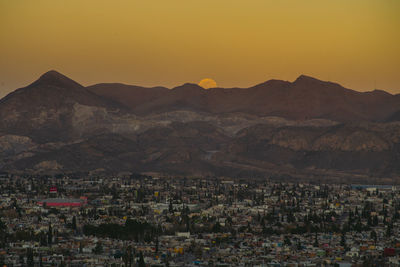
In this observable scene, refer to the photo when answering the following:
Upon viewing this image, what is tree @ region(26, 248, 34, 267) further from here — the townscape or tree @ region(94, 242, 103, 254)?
tree @ region(94, 242, 103, 254)

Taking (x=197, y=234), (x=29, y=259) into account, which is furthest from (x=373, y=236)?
(x=29, y=259)

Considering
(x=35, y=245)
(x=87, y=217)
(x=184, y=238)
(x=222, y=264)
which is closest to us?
(x=222, y=264)

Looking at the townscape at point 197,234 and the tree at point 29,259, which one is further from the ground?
the townscape at point 197,234

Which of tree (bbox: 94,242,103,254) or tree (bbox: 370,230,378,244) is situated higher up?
tree (bbox: 370,230,378,244)

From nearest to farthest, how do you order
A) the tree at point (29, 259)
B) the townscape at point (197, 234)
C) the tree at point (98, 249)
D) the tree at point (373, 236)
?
the tree at point (29, 259), the townscape at point (197, 234), the tree at point (98, 249), the tree at point (373, 236)

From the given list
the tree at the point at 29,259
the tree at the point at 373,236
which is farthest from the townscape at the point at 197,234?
the tree at the point at 373,236

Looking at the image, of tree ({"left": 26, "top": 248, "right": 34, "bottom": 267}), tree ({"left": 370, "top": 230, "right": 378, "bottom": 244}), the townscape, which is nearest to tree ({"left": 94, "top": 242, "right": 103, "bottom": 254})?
the townscape

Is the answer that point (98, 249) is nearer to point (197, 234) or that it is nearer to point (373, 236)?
point (197, 234)

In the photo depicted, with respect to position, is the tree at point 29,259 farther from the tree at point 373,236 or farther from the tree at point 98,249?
the tree at point 373,236

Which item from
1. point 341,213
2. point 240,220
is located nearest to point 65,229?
point 240,220

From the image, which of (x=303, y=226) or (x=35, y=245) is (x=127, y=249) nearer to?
(x=35, y=245)

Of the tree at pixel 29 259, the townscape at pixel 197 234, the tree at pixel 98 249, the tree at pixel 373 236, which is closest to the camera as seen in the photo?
the tree at pixel 29 259
